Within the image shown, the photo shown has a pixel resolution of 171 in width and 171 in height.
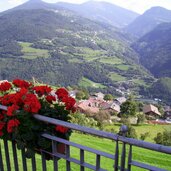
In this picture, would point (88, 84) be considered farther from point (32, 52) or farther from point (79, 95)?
point (79, 95)

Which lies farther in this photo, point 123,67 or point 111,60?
point 111,60

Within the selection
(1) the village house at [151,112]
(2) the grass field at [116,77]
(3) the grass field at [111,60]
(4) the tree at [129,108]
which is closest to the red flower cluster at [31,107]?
(4) the tree at [129,108]

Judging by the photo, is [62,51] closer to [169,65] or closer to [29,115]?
[169,65]

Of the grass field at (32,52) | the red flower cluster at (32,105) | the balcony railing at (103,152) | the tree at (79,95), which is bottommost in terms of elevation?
the grass field at (32,52)

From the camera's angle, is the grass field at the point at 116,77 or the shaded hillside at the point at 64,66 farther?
the grass field at the point at 116,77

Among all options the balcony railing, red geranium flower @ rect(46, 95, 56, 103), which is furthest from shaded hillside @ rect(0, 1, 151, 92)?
the balcony railing

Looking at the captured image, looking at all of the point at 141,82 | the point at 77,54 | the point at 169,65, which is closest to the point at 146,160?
the point at 141,82

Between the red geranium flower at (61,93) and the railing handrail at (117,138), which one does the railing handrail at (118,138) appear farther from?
the red geranium flower at (61,93)

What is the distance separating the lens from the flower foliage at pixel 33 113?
3340 millimetres

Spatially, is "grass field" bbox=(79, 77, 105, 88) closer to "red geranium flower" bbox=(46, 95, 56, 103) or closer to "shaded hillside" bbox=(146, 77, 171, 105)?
"shaded hillside" bbox=(146, 77, 171, 105)

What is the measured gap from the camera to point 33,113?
335 cm

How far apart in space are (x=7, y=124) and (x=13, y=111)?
0.78 feet

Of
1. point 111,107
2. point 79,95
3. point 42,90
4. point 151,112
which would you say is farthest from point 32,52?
point 42,90

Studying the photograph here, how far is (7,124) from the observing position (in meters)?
3.54
